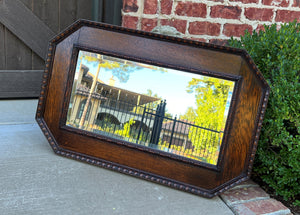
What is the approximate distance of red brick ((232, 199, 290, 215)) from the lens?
1138 mm

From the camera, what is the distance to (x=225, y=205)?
1177 millimetres

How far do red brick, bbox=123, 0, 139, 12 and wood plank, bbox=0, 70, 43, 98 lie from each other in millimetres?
1032

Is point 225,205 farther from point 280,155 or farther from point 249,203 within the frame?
point 280,155

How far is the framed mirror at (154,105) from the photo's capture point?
118 cm

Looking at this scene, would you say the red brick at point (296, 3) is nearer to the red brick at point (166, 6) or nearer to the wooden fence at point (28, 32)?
the red brick at point (166, 6)

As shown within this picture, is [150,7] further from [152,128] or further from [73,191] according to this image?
[73,191]

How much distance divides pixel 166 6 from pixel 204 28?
1.01 feet

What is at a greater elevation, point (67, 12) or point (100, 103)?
point (67, 12)

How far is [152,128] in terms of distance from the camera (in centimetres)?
128

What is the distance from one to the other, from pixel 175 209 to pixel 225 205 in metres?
0.25

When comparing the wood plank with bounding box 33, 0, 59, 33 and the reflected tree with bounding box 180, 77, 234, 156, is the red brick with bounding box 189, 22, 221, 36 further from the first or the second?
the wood plank with bounding box 33, 0, 59, 33

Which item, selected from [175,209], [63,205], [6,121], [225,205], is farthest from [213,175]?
[6,121]

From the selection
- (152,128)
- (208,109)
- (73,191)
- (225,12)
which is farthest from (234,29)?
(73,191)

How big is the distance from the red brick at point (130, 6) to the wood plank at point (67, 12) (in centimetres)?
68
